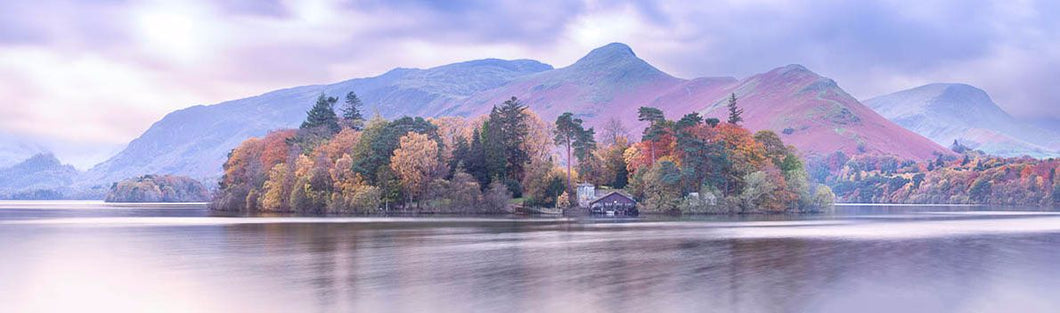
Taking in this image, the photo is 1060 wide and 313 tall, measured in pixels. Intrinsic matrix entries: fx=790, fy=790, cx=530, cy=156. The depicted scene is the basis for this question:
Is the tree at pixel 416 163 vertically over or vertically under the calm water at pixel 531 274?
over

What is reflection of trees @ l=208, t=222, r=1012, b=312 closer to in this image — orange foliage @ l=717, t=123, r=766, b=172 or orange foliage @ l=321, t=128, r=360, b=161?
orange foliage @ l=717, t=123, r=766, b=172

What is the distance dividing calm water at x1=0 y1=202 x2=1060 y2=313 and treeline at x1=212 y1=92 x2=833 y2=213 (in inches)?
1843

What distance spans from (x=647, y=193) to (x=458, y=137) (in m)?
30.1

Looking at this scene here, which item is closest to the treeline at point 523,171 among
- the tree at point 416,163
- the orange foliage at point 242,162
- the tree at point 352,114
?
the tree at point 416,163

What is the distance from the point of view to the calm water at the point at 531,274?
22844mm

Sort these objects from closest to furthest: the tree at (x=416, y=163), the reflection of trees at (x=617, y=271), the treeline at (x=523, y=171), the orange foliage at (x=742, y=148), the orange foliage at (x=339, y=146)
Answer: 1. the reflection of trees at (x=617, y=271)
2. the treeline at (x=523, y=171)
3. the orange foliage at (x=742, y=148)
4. the tree at (x=416, y=163)
5. the orange foliage at (x=339, y=146)

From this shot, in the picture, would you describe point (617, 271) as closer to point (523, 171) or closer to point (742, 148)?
point (742, 148)

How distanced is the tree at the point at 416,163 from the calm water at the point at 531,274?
51.9 m

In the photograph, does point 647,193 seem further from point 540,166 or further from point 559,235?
point 559,235

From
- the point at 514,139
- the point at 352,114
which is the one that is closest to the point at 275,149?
the point at 352,114

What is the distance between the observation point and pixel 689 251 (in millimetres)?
38969

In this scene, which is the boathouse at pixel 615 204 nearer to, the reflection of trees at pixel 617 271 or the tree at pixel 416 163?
the tree at pixel 416 163

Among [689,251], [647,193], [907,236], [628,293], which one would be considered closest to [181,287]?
[628,293]

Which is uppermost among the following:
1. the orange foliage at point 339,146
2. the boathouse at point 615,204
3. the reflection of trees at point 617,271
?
the orange foliage at point 339,146
